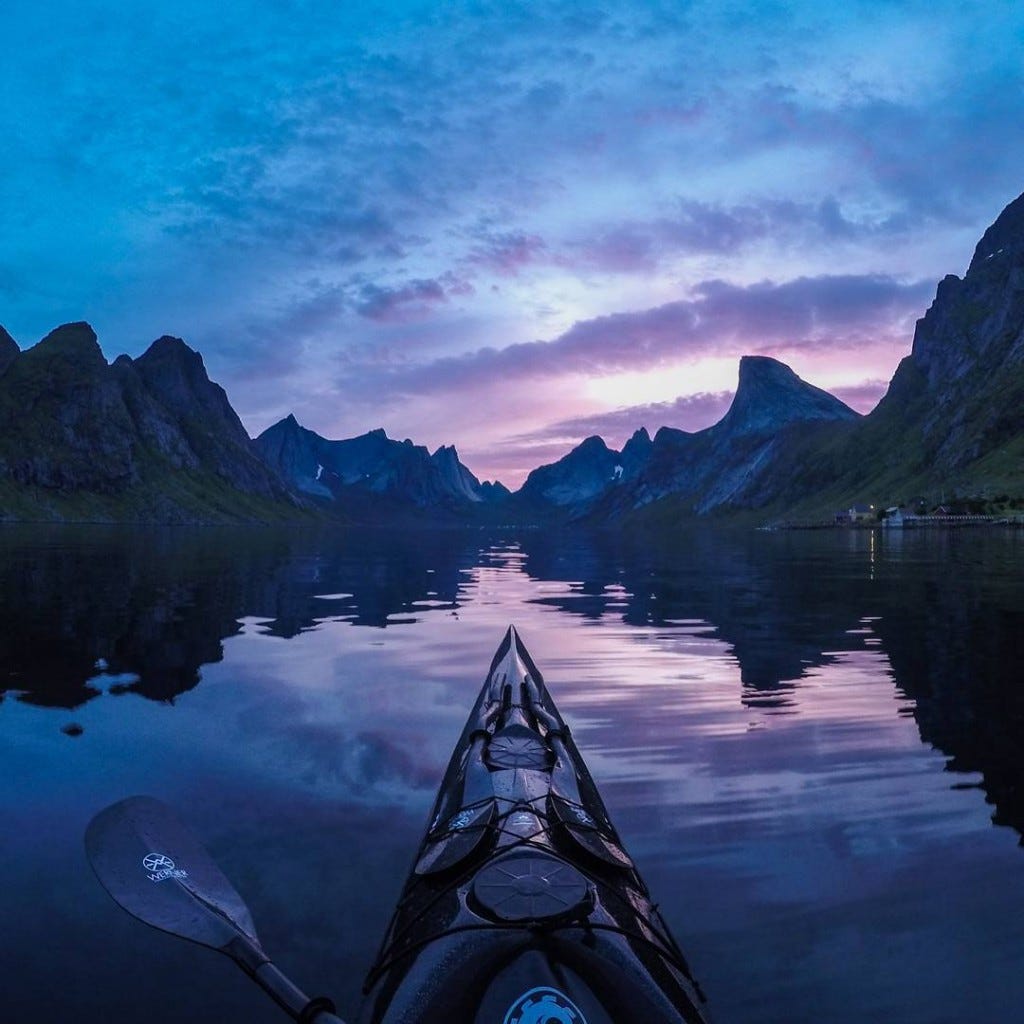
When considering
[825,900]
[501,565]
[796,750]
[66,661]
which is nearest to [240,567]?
[501,565]

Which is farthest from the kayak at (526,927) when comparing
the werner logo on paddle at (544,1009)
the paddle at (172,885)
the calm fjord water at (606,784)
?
the calm fjord water at (606,784)

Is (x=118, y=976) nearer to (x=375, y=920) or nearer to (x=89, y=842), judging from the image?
(x=89, y=842)

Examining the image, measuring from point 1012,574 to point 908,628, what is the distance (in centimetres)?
2718

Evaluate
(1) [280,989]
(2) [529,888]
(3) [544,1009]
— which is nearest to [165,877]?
(1) [280,989]

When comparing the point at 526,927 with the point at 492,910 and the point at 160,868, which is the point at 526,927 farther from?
the point at 160,868

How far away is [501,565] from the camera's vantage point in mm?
76938

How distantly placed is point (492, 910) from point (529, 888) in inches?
13.7

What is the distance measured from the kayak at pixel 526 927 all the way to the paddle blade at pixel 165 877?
1576 millimetres

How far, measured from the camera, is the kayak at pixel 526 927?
15.7 feet

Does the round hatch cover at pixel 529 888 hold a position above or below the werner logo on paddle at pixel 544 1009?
above

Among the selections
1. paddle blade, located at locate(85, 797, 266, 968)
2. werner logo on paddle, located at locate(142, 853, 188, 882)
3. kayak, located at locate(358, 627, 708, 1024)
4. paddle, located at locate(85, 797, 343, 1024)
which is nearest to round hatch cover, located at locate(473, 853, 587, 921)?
kayak, located at locate(358, 627, 708, 1024)

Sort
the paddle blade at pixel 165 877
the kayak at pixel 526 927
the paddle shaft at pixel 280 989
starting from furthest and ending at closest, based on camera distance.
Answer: the paddle blade at pixel 165 877, the paddle shaft at pixel 280 989, the kayak at pixel 526 927

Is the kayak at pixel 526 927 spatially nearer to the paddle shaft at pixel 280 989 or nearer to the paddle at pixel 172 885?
the paddle shaft at pixel 280 989

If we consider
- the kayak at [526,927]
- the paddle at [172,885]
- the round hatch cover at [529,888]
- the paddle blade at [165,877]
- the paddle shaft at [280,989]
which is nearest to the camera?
the kayak at [526,927]
